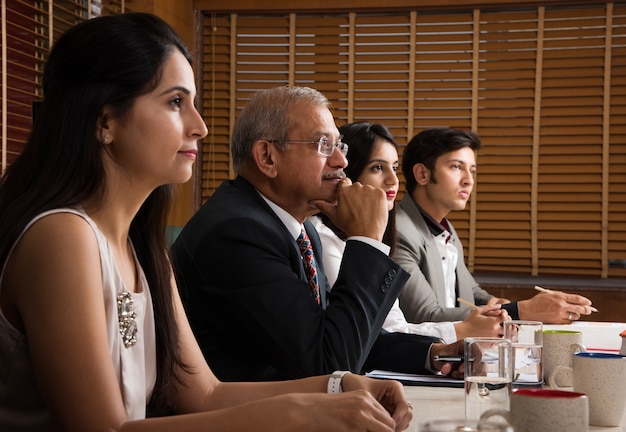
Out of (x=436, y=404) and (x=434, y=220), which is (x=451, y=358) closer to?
(x=436, y=404)

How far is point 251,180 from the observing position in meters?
2.13

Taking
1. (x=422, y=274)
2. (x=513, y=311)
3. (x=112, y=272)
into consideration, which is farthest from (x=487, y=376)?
(x=422, y=274)

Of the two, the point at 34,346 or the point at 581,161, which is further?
the point at 581,161

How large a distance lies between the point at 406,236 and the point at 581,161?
180 centimetres

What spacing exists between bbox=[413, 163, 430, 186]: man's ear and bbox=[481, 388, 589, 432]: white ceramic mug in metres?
2.88

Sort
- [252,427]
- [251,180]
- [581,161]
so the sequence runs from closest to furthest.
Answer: [252,427] < [251,180] < [581,161]

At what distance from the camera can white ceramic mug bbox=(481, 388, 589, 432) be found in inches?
38.7

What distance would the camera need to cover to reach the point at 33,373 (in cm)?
126

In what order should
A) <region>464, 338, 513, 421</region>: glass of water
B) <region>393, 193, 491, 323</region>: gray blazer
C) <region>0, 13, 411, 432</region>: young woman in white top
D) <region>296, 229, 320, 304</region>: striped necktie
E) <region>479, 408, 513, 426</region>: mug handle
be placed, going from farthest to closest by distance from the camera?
<region>393, 193, 491, 323</region>: gray blazer
<region>296, 229, 320, 304</region>: striped necktie
<region>464, 338, 513, 421</region>: glass of water
<region>0, 13, 411, 432</region>: young woman in white top
<region>479, 408, 513, 426</region>: mug handle

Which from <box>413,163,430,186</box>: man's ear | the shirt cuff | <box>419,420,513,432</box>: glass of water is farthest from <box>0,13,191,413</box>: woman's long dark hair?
<box>413,163,430,186</box>: man's ear

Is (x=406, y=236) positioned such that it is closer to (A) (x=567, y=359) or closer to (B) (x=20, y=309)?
(A) (x=567, y=359)

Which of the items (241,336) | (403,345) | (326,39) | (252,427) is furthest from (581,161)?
(252,427)

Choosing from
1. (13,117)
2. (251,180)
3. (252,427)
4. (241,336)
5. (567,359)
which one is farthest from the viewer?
(13,117)

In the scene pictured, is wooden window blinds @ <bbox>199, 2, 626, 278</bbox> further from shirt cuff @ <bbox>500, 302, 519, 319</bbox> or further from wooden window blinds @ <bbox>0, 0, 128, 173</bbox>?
shirt cuff @ <bbox>500, 302, 519, 319</bbox>
